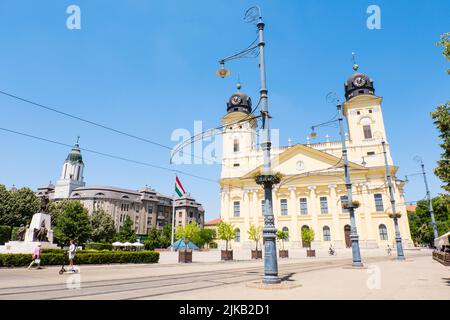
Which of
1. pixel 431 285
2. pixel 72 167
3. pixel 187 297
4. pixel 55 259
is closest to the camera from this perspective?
pixel 187 297

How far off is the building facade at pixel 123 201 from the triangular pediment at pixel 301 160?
46.0 metres

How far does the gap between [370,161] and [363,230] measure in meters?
12.9

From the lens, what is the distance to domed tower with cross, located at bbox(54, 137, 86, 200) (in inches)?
3883

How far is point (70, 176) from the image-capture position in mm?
104000

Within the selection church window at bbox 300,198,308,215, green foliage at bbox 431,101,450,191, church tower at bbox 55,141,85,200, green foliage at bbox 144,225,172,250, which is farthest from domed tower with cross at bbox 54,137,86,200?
green foliage at bbox 431,101,450,191

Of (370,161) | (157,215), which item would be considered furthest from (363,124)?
(157,215)

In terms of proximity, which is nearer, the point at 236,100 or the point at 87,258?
the point at 87,258

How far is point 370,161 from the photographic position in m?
53.7

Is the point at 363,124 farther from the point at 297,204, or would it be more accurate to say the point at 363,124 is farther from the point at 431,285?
the point at 431,285

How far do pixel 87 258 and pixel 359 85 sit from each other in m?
55.9

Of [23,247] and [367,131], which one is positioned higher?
[367,131]

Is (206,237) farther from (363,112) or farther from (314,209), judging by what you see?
(363,112)

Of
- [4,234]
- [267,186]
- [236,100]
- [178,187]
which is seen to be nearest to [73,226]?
[4,234]

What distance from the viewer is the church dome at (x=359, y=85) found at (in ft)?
185
